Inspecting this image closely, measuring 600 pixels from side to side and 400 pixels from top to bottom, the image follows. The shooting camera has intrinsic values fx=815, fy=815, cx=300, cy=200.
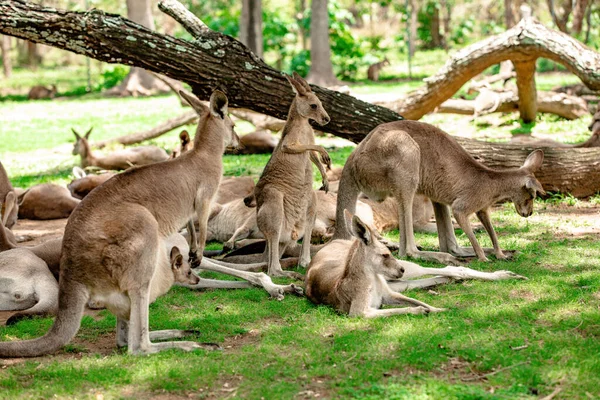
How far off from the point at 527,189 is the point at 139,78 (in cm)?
1966

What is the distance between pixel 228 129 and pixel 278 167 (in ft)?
3.14

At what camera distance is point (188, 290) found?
6.49m

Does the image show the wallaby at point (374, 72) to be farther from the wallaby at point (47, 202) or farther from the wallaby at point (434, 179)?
the wallaby at point (434, 179)

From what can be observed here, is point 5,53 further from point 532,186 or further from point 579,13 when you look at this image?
point 532,186

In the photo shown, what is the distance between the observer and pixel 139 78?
24.9m

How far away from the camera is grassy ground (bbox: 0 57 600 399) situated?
420 centimetres

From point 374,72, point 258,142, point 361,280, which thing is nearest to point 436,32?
point 374,72

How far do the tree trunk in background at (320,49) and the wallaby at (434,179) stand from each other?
16087 millimetres

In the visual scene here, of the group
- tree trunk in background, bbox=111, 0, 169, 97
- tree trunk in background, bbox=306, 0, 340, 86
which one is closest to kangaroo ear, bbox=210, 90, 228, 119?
tree trunk in background, bbox=306, 0, 340, 86

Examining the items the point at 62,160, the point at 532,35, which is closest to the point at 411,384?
the point at 532,35

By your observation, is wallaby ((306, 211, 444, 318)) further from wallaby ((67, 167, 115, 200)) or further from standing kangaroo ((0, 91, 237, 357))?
wallaby ((67, 167, 115, 200))

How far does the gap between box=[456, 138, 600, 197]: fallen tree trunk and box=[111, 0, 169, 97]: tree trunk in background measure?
1610 centimetres

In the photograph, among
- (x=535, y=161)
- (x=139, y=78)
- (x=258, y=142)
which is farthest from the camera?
(x=139, y=78)

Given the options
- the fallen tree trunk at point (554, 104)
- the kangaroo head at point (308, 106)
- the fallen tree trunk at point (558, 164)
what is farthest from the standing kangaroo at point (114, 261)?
the fallen tree trunk at point (554, 104)
